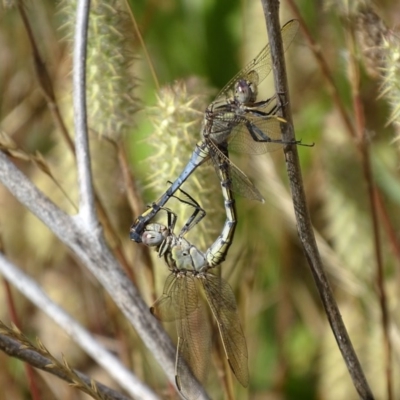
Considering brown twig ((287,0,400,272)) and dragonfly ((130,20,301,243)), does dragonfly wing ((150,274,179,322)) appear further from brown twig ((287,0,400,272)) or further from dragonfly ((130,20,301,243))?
brown twig ((287,0,400,272))

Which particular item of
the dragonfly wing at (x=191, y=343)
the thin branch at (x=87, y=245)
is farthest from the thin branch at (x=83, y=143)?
the dragonfly wing at (x=191, y=343)

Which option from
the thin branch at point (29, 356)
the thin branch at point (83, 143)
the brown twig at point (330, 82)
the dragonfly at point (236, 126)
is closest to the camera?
the thin branch at point (29, 356)

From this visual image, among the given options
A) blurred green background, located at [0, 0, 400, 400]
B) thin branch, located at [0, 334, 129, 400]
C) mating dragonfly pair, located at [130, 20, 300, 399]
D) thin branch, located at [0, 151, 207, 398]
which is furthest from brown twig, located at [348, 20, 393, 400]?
thin branch, located at [0, 334, 129, 400]

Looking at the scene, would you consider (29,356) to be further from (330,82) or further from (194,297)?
(330,82)

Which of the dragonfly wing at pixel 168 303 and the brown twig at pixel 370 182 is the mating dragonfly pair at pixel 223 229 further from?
the brown twig at pixel 370 182

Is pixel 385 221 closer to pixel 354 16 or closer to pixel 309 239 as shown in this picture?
pixel 354 16

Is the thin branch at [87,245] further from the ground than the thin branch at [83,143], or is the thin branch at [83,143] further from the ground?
the thin branch at [83,143]
